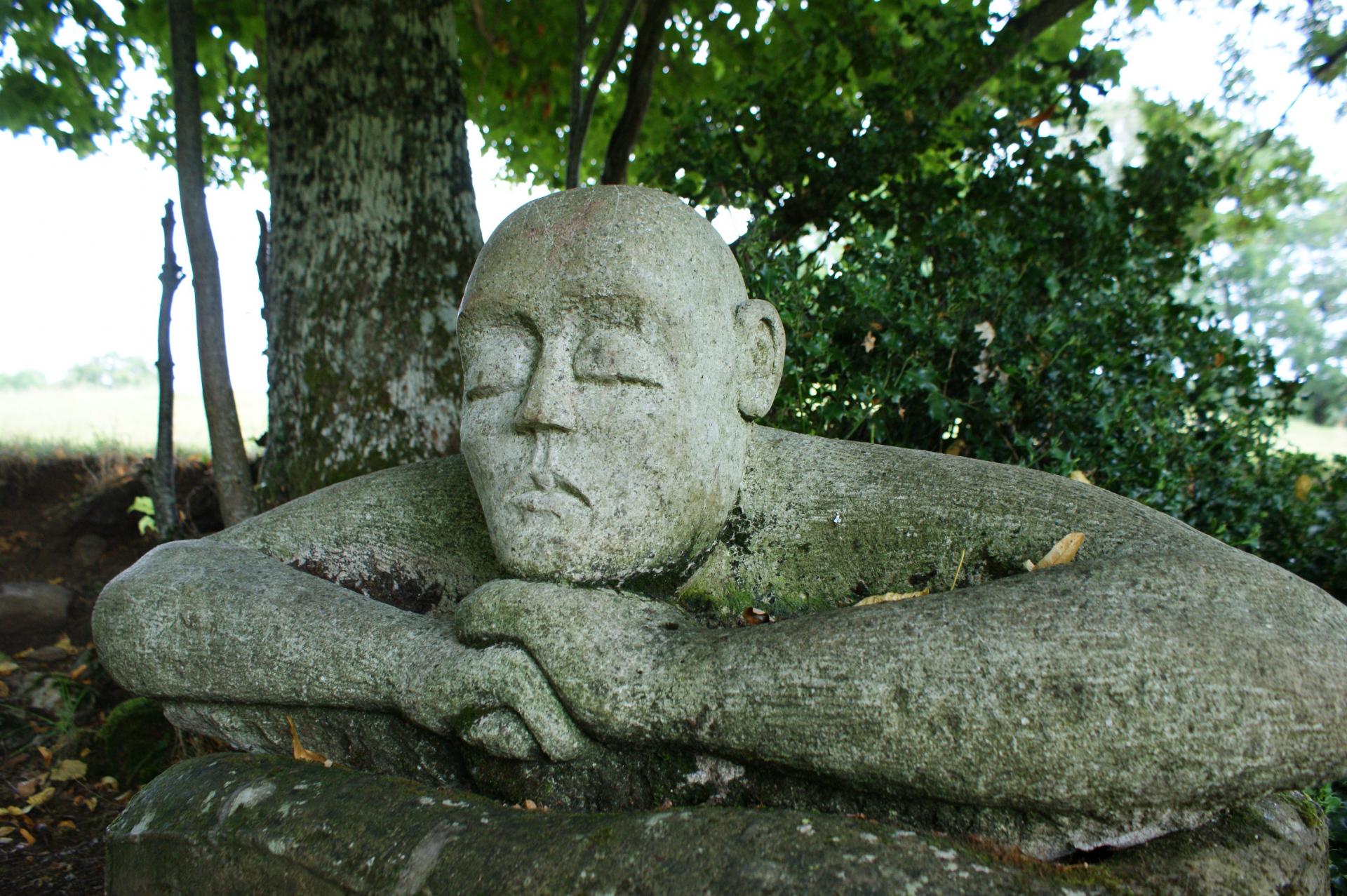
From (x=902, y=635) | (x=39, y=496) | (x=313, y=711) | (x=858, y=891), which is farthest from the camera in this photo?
(x=39, y=496)

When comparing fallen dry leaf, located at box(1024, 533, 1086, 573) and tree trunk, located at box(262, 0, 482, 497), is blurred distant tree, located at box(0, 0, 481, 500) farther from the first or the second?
fallen dry leaf, located at box(1024, 533, 1086, 573)

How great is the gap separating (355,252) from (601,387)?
2084mm

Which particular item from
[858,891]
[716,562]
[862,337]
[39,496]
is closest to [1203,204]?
[862,337]

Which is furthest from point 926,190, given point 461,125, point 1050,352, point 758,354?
point 758,354

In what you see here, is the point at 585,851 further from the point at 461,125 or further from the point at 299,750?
the point at 461,125

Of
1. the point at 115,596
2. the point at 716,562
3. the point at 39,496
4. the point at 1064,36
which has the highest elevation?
the point at 1064,36

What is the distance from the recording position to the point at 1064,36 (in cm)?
512

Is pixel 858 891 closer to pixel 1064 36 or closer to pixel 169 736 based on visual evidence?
pixel 169 736

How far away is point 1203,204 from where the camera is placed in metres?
4.25

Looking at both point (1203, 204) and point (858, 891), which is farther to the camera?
point (1203, 204)

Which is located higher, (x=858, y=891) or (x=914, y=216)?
(x=914, y=216)

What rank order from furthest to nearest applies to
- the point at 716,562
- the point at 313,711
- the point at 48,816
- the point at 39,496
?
the point at 39,496 → the point at 48,816 → the point at 716,562 → the point at 313,711

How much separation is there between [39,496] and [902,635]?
632 centimetres

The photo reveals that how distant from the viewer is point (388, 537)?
230cm
